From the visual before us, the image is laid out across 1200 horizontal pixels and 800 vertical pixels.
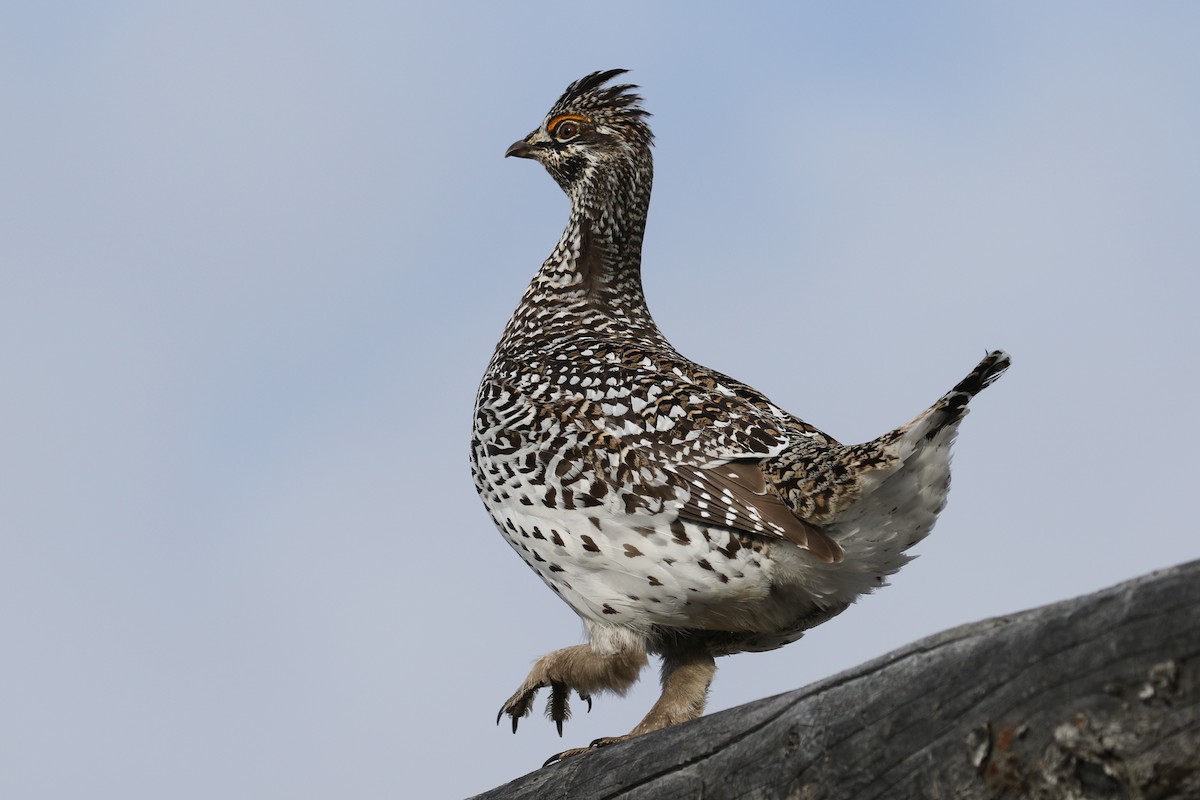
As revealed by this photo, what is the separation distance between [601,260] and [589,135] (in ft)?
2.58

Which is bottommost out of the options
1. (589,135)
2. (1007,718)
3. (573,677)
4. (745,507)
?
(1007,718)

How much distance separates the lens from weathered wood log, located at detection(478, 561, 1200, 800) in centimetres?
297

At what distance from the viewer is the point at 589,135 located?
8344 millimetres

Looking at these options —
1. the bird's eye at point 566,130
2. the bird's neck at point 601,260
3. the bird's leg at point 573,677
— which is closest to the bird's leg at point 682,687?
the bird's leg at point 573,677

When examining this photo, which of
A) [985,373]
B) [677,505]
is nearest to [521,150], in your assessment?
[677,505]

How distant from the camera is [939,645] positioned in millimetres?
3652

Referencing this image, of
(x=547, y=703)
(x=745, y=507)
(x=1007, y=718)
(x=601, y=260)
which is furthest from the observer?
(x=601, y=260)

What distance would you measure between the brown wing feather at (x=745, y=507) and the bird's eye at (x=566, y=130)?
3142mm

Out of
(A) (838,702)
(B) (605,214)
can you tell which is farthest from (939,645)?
(B) (605,214)

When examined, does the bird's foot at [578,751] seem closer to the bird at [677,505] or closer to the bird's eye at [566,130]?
the bird at [677,505]

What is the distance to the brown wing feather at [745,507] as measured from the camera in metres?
5.62

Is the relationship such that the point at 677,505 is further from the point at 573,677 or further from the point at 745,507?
the point at 573,677

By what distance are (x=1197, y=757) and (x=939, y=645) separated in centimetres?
82

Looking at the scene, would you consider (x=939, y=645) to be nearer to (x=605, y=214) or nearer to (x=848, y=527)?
(x=848, y=527)
